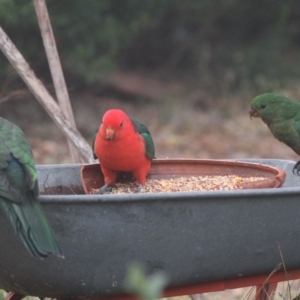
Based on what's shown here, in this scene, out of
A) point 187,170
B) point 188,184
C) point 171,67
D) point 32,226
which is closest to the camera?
point 32,226

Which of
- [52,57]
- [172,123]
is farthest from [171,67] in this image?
[52,57]

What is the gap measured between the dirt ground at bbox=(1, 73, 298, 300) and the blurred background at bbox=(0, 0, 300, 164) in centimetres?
1

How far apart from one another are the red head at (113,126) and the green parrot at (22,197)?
1.74 feet

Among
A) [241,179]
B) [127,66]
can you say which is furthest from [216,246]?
[127,66]

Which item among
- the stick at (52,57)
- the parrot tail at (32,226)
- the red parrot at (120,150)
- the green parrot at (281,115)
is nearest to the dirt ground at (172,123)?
the green parrot at (281,115)

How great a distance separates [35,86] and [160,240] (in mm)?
1162

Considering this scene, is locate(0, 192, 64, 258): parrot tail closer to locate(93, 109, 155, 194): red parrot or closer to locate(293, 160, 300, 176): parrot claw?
locate(93, 109, 155, 194): red parrot

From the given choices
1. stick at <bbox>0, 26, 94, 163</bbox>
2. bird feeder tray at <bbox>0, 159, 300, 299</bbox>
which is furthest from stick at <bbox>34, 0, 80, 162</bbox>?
bird feeder tray at <bbox>0, 159, 300, 299</bbox>

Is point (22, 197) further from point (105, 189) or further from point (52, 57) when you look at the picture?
point (52, 57)

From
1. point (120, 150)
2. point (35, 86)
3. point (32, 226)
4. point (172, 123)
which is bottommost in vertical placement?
point (32, 226)

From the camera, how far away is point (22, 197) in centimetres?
195

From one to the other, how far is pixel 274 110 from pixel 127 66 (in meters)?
6.25

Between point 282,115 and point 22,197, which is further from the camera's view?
point 282,115

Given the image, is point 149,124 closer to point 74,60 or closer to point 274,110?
point 74,60
